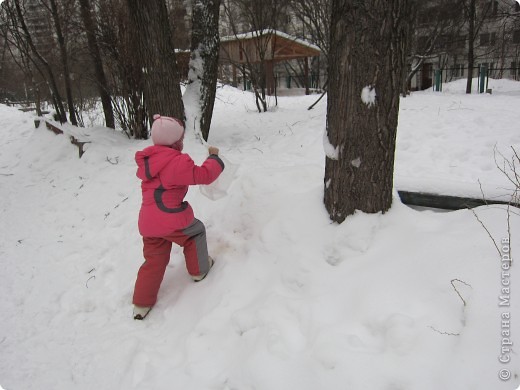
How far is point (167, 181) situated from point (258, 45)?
7844 millimetres

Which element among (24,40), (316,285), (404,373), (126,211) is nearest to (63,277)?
(126,211)

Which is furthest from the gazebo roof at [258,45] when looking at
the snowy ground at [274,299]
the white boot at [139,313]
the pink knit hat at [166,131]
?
the white boot at [139,313]

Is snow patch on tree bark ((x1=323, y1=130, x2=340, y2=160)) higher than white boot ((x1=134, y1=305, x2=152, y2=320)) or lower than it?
higher

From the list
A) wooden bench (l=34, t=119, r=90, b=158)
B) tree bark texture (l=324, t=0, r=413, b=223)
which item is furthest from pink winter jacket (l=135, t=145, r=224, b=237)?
wooden bench (l=34, t=119, r=90, b=158)

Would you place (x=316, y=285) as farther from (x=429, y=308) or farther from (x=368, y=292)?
(x=429, y=308)

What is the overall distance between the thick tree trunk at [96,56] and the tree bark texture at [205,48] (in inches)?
76.8

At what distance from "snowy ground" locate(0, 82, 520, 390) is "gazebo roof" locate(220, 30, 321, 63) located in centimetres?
646

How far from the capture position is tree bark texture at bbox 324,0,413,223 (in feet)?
7.35

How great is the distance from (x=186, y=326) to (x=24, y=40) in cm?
816

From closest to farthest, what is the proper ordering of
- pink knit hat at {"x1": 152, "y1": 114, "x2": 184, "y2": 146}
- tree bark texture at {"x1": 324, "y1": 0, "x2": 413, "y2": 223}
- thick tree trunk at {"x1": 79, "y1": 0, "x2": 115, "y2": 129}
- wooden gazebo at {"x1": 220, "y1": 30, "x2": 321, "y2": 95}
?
1. tree bark texture at {"x1": 324, "y1": 0, "x2": 413, "y2": 223}
2. pink knit hat at {"x1": 152, "y1": 114, "x2": 184, "y2": 146}
3. thick tree trunk at {"x1": 79, "y1": 0, "x2": 115, "y2": 129}
4. wooden gazebo at {"x1": 220, "y1": 30, "x2": 321, "y2": 95}

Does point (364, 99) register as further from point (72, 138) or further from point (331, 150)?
point (72, 138)

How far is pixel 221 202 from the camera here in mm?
3527

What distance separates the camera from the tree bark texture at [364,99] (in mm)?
2240

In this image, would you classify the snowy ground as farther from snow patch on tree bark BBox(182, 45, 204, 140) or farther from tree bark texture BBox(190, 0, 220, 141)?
tree bark texture BBox(190, 0, 220, 141)
